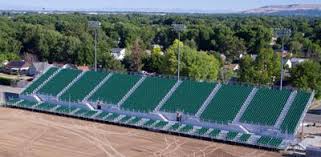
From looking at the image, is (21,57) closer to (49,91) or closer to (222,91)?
(49,91)

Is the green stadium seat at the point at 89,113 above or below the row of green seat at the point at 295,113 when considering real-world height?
below

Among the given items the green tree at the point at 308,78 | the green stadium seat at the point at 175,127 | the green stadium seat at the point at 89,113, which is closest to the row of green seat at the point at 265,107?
the green stadium seat at the point at 175,127

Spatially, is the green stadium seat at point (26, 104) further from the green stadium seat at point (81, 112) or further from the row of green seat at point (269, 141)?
the row of green seat at point (269, 141)

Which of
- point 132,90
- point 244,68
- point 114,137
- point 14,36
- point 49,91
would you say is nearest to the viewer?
point 114,137

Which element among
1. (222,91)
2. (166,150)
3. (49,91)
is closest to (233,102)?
(222,91)

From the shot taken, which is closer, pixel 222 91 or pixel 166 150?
pixel 166 150

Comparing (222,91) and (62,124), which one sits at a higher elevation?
(222,91)

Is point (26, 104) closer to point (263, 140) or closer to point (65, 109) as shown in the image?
point (65, 109)

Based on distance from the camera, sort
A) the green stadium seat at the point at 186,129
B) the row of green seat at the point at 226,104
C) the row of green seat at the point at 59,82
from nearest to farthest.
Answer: the green stadium seat at the point at 186,129 < the row of green seat at the point at 226,104 < the row of green seat at the point at 59,82

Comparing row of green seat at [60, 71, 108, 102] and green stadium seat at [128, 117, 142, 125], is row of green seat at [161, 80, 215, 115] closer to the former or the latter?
green stadium seat at [128, 117, 142, 125]
